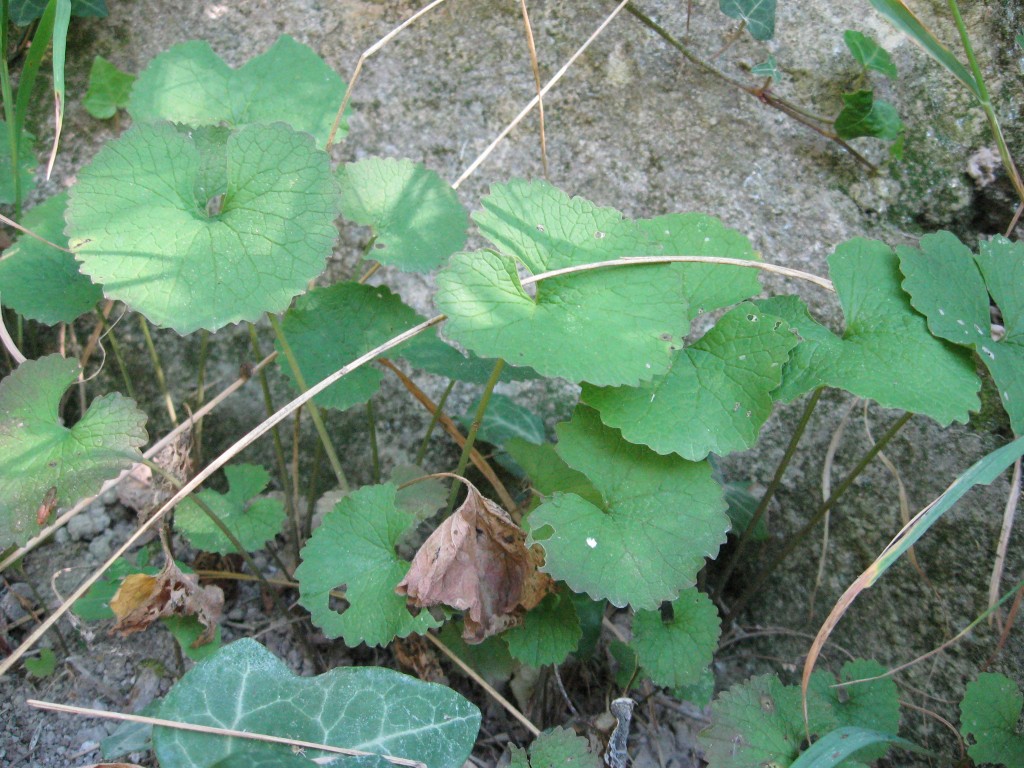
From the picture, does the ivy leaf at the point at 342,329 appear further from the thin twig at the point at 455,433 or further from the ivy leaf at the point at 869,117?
the ivy leaf at the point at 869,117

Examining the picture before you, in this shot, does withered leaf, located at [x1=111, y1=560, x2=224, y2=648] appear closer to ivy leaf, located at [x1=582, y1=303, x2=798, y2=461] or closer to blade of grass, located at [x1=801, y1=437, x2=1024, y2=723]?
ivy leaf, located at [x1=582, y1=303, x2=798, y2=461]

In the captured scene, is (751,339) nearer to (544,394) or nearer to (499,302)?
(499,302)

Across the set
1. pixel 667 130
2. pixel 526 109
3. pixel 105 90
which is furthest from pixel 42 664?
pixel 667 130

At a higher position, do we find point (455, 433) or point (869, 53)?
point (869, 53)

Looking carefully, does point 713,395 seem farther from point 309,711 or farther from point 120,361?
point 120,361

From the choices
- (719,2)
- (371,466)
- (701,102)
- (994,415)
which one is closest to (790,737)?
(994,415)

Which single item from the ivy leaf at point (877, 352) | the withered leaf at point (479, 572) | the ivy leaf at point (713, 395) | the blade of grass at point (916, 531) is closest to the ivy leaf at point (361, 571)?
the withered leaf at point (479, 572)
